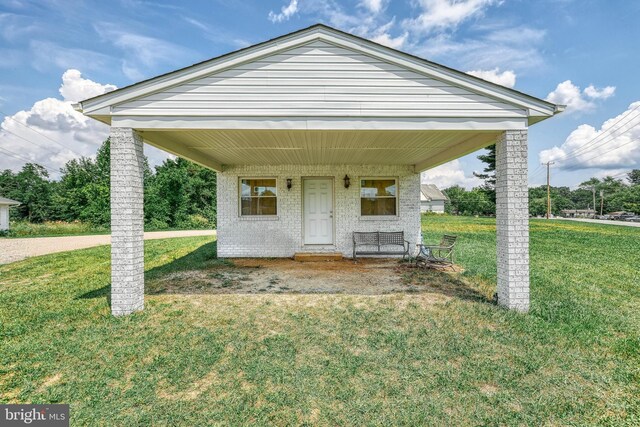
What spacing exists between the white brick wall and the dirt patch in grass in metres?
1.02

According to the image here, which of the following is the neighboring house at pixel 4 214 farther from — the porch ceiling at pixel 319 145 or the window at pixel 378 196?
the window at pixel 378 196

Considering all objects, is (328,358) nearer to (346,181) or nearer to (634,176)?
(346,181)

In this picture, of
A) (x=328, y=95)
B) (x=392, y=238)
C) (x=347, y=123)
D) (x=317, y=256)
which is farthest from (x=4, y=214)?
(x=347, y=123)

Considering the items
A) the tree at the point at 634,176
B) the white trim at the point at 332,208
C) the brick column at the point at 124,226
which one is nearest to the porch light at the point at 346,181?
the white trim at the point at 332,208

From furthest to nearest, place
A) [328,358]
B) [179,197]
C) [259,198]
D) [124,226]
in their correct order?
[179,197] → [259,198] → [124,226] → [328,358]

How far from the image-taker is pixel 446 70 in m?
4.48

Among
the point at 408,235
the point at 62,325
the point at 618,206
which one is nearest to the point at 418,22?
the point at 408,235

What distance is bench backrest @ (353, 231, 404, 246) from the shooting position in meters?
8.90

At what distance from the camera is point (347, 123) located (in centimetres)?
455

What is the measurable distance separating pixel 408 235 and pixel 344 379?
22.9ft

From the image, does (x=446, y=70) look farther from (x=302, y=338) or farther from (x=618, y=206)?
(x=618, y=206)

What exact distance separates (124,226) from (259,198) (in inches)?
200

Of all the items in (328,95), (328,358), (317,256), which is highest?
(328,95)

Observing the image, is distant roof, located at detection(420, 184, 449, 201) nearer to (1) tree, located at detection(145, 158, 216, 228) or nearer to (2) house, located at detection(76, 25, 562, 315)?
(1) tree, located at detection(145, 158, 216, 228)
